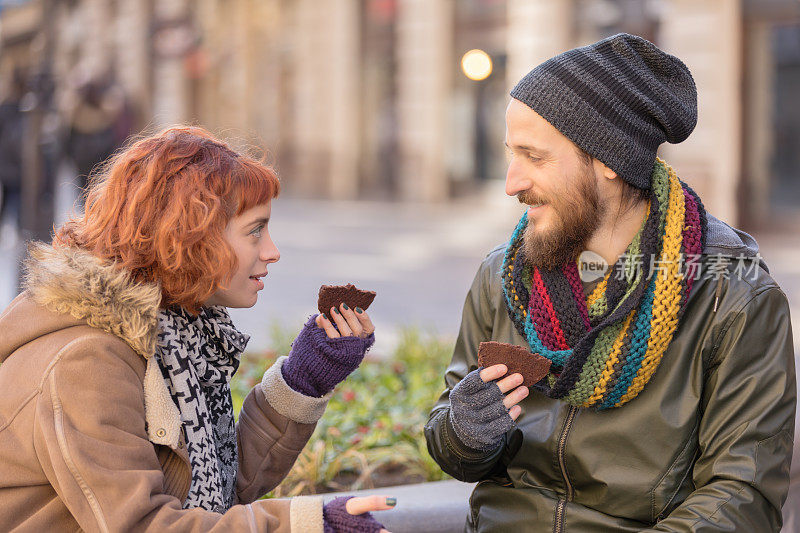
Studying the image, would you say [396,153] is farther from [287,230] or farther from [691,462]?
[691,462]

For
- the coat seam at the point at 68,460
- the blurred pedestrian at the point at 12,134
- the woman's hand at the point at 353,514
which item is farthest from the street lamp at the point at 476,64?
the coat seam at the point at 68,460

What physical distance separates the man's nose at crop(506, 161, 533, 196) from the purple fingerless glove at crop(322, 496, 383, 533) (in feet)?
3.26

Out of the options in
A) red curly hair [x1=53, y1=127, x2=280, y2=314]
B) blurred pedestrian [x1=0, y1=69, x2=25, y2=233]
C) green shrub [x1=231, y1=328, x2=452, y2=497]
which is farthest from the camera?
blurred pedestrian [x1=0, y1=69, x2=25, y2=233]

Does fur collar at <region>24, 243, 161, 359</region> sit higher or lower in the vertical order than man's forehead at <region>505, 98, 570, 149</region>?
lower

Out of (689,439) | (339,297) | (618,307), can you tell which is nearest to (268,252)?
(339,297)

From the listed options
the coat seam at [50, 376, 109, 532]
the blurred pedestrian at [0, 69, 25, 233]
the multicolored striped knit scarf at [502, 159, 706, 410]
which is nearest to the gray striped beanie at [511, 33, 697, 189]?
the multicolored striped knit scarf at [502, 159, 706, 410]

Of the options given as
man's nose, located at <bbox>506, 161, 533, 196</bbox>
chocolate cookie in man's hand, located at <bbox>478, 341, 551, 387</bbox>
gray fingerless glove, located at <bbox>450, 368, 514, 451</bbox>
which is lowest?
gray fingerless glove, located at <bbox>450, 368, 514, 451</bbox>

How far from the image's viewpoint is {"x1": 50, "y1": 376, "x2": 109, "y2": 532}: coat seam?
199cm

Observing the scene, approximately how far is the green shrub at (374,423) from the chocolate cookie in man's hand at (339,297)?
130cm

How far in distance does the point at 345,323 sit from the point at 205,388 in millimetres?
443

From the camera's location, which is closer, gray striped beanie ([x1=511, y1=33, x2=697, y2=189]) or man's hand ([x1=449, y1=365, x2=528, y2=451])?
man's hand ([x1=449, y1=365, x2=528, y2=451])

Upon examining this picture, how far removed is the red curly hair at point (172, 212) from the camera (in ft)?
7.39

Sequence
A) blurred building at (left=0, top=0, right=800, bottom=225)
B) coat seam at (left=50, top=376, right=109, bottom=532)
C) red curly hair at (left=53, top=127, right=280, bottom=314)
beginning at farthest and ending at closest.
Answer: blurred building at (left=0, top=0, right=800, bottom=225)
red curly hair at (left=53, top=127, right=280, bottom=314)
coat seam at (left=50, top=376, right=109, bottom=532)

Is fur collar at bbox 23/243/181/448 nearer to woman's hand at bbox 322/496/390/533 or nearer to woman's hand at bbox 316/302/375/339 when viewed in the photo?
woman's hand at bbox 322/496/390/533
